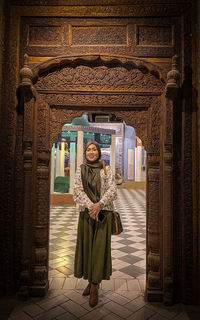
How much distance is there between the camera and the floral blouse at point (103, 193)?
7.20ft

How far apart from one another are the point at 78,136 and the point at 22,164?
19.7 feet

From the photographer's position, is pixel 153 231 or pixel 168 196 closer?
pixel 168 196

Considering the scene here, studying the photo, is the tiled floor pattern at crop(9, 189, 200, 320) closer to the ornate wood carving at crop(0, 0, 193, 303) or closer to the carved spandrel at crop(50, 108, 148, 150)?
the ornate wood carving at crop(0, 0, 193, 303)

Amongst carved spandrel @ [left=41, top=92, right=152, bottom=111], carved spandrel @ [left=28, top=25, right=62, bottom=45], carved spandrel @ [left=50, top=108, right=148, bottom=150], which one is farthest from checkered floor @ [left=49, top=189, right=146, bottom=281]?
carved spandrel @ [left=28, top=25, right=62, bottom=45]

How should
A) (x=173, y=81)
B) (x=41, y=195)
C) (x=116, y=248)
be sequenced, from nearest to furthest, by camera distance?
(x=173, y=81) → (x=41, y=195) → (x=116, y=248)

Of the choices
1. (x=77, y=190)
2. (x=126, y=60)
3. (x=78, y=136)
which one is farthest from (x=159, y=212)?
(x=78, y=136)

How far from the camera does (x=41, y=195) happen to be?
2447mm

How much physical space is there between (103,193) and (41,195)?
0.72 meters

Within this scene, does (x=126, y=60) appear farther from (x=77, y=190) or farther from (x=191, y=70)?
(x=77, y=190)

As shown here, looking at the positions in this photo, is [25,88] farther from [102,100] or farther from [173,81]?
[173,81]

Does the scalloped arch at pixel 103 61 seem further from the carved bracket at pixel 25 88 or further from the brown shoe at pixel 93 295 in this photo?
the brown shoe at pixel 93 295

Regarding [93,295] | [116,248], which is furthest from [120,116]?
[116,248]


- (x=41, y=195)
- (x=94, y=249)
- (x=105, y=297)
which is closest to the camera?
(x=94, y=249)

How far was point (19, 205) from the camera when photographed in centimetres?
241
